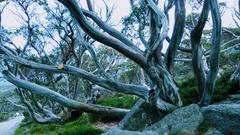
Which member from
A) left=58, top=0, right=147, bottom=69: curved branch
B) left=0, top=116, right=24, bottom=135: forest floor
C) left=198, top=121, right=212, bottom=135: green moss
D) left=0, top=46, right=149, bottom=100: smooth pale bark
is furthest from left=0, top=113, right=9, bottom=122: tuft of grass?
left=198, top=121, right=212, bottom=135: green moss

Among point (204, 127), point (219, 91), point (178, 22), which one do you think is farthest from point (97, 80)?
point (204, 127)

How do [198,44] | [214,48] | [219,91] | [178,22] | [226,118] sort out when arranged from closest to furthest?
1. [226,118]
2. [214,48]
3. [198,44]
4. [178,22]
5. [219,91]

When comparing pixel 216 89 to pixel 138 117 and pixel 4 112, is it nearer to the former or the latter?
pixel 138 117

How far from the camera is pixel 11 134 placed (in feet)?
64.2

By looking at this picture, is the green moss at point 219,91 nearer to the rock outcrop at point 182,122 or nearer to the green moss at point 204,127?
the rock outcrop at point 182,122

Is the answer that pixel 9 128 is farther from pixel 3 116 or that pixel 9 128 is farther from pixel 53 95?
pixel 53 95

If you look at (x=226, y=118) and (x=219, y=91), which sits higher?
(x=219, y=91)

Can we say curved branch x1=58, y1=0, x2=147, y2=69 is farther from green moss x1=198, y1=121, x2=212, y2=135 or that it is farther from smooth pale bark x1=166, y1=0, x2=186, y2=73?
green moss x1=198, y1=121, x2=212, y2=135

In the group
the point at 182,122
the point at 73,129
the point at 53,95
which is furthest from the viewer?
the point at 73,129

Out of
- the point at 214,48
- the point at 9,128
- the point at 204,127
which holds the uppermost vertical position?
the point at 214,48

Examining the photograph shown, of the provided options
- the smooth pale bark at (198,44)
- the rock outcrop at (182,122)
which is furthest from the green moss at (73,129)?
the rock outcrop at (182,122)

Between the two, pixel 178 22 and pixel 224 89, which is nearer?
pixel 178 22

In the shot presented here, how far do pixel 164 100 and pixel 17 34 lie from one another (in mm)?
13672

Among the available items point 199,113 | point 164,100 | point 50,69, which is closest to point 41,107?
point 50,69
